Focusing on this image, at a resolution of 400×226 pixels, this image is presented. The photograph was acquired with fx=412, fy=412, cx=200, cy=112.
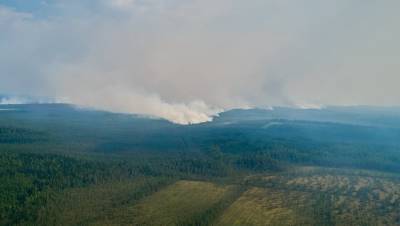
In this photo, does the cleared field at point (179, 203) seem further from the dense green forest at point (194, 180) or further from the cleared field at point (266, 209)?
the cleared field at point (266, 209)

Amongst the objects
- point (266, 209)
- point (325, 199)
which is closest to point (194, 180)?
point (266, 209)

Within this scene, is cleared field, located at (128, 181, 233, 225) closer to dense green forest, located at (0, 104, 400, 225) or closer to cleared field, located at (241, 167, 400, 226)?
dense green forest, located at (0, 104, 400, 225)

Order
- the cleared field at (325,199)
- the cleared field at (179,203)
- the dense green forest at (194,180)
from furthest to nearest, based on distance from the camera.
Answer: the dense green forest at (194,180) < the cleared field at (325,199) < the cleared field at (179,203)

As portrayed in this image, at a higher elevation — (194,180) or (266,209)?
(194,180)

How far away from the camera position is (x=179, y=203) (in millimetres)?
94875

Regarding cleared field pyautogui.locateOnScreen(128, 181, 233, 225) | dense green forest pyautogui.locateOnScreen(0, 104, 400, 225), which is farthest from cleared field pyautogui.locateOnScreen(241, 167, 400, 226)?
cleared field pyautogui.locateOnScreen(128, 181, 233, 225)

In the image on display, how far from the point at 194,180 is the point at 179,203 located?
21.9 meters

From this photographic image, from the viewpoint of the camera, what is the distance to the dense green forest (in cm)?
8606

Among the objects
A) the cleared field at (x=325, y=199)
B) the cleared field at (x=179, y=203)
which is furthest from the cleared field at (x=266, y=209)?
the cleared field at (x=179, y=203)

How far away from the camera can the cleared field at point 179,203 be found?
277ft

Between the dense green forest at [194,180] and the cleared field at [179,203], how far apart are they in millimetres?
219

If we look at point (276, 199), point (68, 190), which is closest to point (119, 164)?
point (68, 190)

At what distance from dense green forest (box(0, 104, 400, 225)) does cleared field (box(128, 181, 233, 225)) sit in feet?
0.72

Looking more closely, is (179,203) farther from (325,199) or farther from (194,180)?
(325,199)
